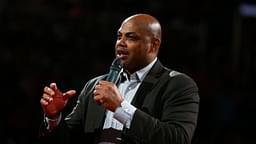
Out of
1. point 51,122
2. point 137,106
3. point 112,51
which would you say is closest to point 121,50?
point 137,106

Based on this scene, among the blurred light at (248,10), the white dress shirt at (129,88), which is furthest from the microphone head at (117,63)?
the blurred light at (248,10)

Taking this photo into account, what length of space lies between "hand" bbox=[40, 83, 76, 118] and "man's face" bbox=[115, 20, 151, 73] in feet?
0.83

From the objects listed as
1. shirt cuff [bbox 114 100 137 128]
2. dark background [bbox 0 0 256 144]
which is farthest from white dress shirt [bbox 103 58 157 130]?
dark background [bbox 0 0 256 144]

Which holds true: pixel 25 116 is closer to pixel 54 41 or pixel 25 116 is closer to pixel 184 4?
pixel 54 41

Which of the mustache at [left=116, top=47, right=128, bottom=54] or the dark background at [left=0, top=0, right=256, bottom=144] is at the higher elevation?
the mustache at [left=116, top=47, right=128, bottom=54]

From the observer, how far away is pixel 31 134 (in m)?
4.17

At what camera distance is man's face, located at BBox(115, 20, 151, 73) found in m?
2.10

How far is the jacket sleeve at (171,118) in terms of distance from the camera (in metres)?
1.91

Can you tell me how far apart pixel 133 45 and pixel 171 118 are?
31 cm

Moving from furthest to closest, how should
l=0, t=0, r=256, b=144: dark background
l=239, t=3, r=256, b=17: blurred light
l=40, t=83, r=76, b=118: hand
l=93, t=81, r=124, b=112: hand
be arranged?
l=239, t=3, r=256, b=17: blurred light < l=0, t=0, r=256, b=144: dark background < l=40, t=83, r=76, b=118: hand < l=93, t=81, r=124, b=112: hand

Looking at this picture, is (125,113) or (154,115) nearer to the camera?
(125,113)

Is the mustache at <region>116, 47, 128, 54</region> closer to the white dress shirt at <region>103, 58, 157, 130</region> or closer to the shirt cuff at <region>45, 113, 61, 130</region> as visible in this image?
the white dress shirt at <region>103, 58, 157, 130</region>

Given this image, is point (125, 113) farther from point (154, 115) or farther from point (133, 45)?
point (133, 45)

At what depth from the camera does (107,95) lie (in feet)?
6.07
